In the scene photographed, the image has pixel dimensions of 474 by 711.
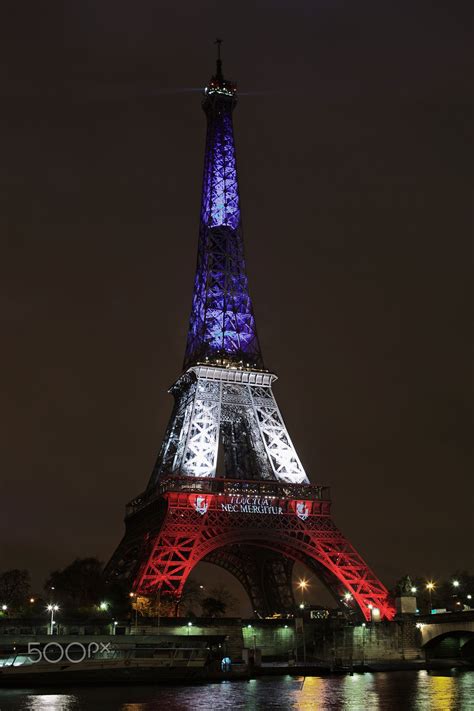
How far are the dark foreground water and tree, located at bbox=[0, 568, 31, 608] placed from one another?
48057 millimetres

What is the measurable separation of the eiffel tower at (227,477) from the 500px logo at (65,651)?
35.0ft

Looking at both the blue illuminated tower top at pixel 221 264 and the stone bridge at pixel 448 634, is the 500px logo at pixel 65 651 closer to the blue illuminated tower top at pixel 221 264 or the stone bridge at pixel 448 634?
the stone bridge at pixel 448 634

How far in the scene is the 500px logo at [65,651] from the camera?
52.6 metres

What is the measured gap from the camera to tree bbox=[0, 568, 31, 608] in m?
94.3

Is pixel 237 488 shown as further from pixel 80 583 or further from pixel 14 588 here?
pixel 14 588

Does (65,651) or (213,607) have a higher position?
(213,607)

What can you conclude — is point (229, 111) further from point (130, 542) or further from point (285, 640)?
point (285, 640)

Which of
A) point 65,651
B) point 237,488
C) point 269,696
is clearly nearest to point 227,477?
point 237,488

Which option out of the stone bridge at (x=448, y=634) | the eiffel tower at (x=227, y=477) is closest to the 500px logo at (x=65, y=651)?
the eiffel tower at (x=227, y=477)

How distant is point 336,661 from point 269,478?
79.9 ft

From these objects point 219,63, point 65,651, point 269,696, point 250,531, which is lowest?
point 269,696

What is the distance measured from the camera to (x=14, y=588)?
315 ft

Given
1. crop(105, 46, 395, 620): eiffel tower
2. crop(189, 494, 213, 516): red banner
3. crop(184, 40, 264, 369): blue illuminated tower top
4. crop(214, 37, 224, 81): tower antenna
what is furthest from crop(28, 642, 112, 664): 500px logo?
crop(214, 37, 224, 81): tower antenna

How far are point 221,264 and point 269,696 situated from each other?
6011cm
